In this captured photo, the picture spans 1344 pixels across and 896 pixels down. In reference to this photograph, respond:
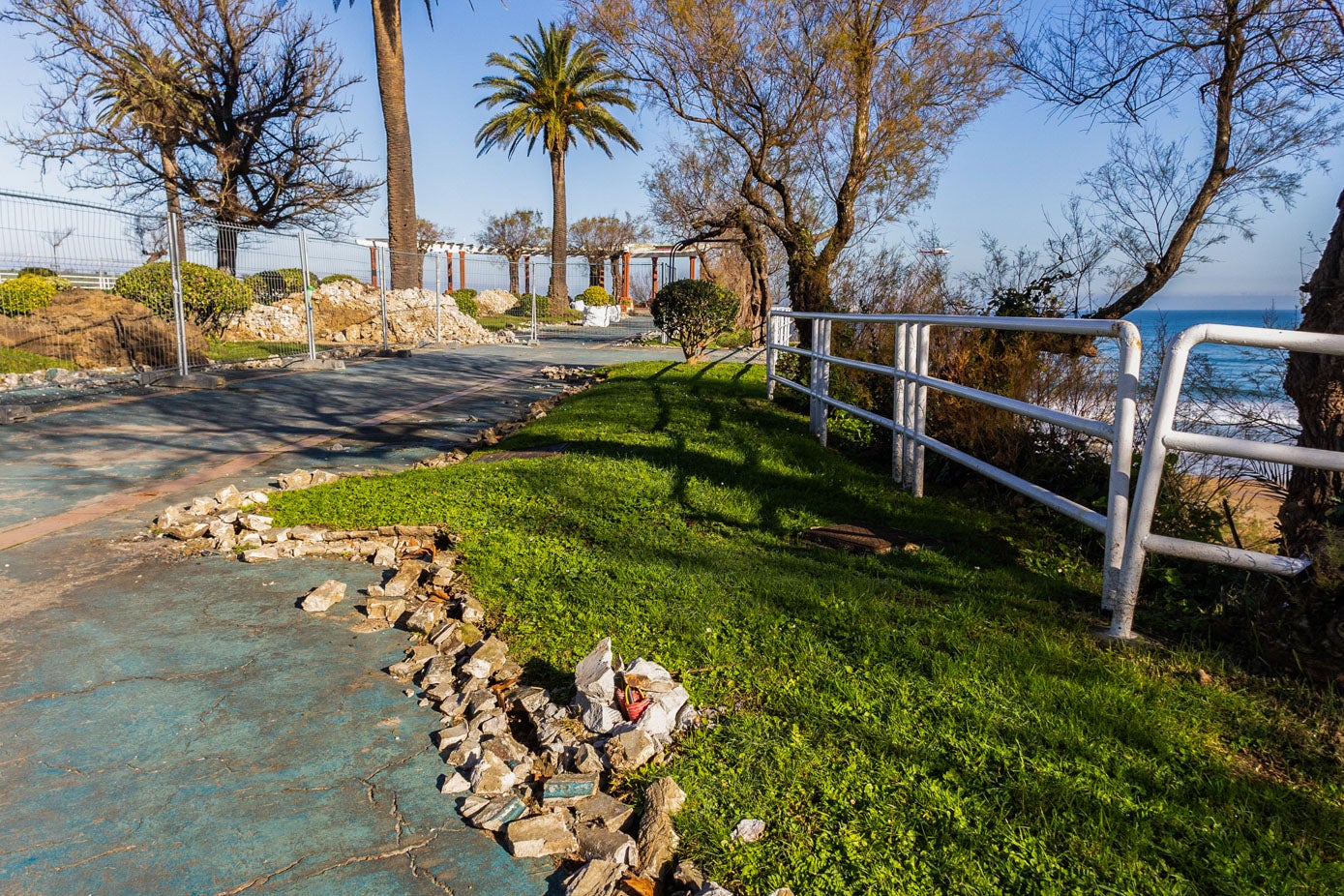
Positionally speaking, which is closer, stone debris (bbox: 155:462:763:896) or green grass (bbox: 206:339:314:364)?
stone debris (bbox: 155:462:763:896)

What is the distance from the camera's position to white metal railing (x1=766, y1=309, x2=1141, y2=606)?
3.07 meters

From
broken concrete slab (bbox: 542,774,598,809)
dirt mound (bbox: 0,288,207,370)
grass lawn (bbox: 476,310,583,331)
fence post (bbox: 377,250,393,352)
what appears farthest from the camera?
grass lawn (bbox: 476,310,583,331)

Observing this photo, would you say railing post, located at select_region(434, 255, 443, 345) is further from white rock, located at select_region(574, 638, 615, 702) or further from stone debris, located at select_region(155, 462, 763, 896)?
white rock, located at select_region(574, 638, 615, 702)

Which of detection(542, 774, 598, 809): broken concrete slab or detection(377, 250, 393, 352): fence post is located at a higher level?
detection(377, 250, 393, 352): fence post

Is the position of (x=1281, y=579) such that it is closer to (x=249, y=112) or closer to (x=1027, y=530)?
(x=1027, y=530)

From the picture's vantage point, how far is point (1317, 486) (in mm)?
3248

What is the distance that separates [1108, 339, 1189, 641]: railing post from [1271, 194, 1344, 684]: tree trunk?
0.47 meters

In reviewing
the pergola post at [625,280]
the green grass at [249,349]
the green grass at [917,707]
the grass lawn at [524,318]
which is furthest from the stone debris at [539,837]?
the pergola post at [625,280]

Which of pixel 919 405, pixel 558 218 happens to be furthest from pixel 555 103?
pixel 919 405

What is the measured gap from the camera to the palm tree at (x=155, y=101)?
20.2 meters

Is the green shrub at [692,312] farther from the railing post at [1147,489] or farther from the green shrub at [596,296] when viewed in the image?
the green shrub at [596,296]

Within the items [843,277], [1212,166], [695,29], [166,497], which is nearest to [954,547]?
[166,497]

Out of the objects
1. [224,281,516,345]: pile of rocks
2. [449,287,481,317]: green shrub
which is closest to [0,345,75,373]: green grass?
[224,281,516,345]: pile of rocks

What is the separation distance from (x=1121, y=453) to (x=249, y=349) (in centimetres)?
1769
